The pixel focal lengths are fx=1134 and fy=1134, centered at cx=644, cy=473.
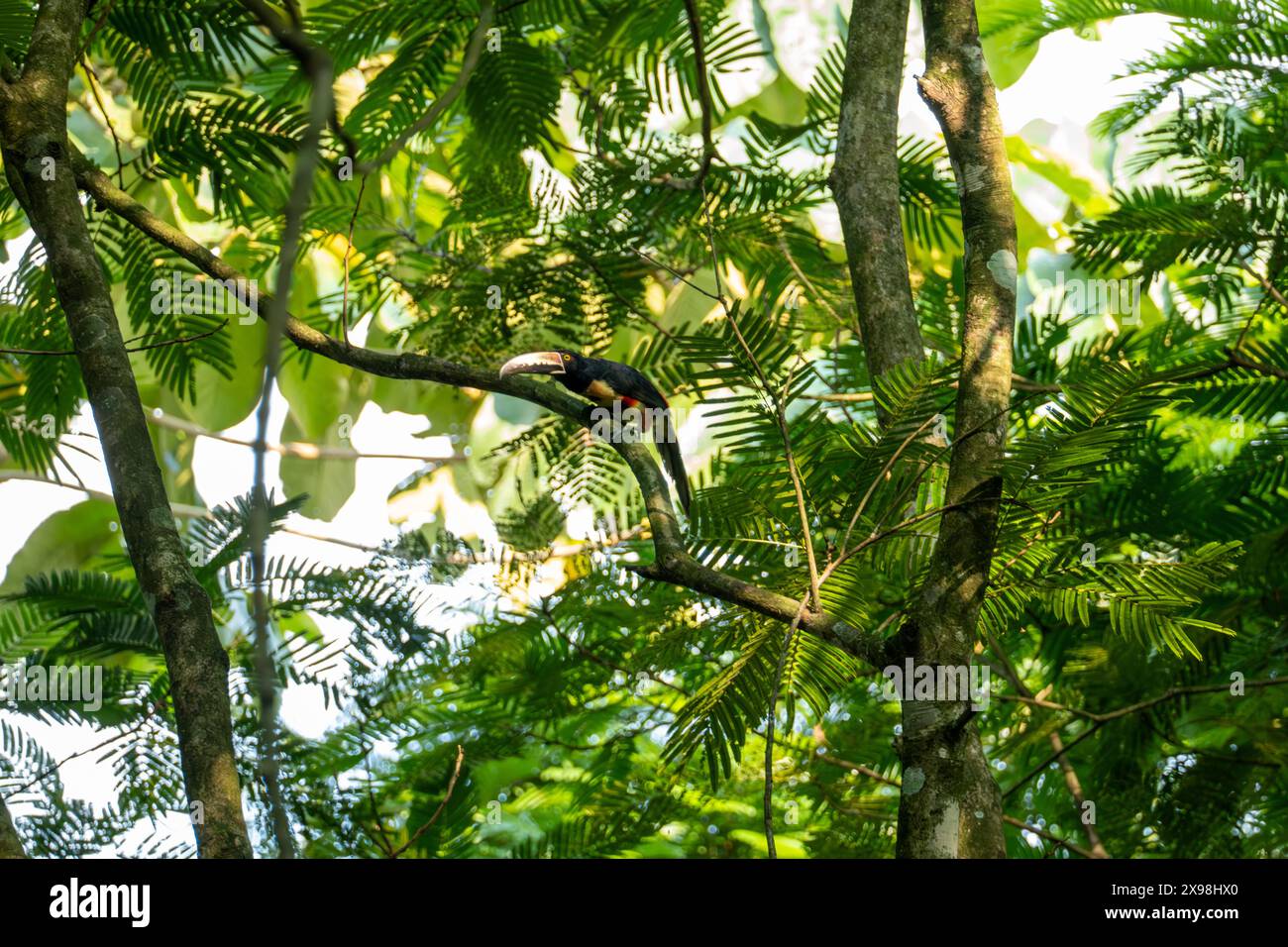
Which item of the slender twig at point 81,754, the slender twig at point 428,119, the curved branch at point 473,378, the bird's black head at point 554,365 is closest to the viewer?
the slender twig at point 428,119

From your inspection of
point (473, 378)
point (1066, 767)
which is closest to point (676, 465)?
point (1066, 767)

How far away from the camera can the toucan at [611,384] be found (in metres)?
3.92

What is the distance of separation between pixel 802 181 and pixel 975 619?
94.3 inches

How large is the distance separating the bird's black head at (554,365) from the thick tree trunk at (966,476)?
1.74m

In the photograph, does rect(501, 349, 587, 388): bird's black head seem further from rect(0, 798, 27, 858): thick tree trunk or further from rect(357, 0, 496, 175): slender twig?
rect(0, 798, 27, 858): thick tree trunk

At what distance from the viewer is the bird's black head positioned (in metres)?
3.62

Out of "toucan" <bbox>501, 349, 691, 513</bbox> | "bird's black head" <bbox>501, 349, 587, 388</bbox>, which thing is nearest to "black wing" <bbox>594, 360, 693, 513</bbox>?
"toucan" <bbox>501, 349, 691, 513</bbox>

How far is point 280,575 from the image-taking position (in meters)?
2.80

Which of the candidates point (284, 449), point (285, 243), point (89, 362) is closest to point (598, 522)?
point (89, 362)

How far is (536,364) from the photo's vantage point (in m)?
3.72

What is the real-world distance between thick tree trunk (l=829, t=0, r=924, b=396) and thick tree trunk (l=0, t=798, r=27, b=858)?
1763 millimetres

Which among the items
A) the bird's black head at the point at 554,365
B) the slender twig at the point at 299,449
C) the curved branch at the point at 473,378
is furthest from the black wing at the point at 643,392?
the slender twig at the point at 299,449

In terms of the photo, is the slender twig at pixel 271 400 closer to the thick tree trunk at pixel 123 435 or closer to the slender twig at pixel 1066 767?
the thick tree trunk at pixel 123 435

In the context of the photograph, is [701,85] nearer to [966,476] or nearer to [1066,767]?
[966,476]
